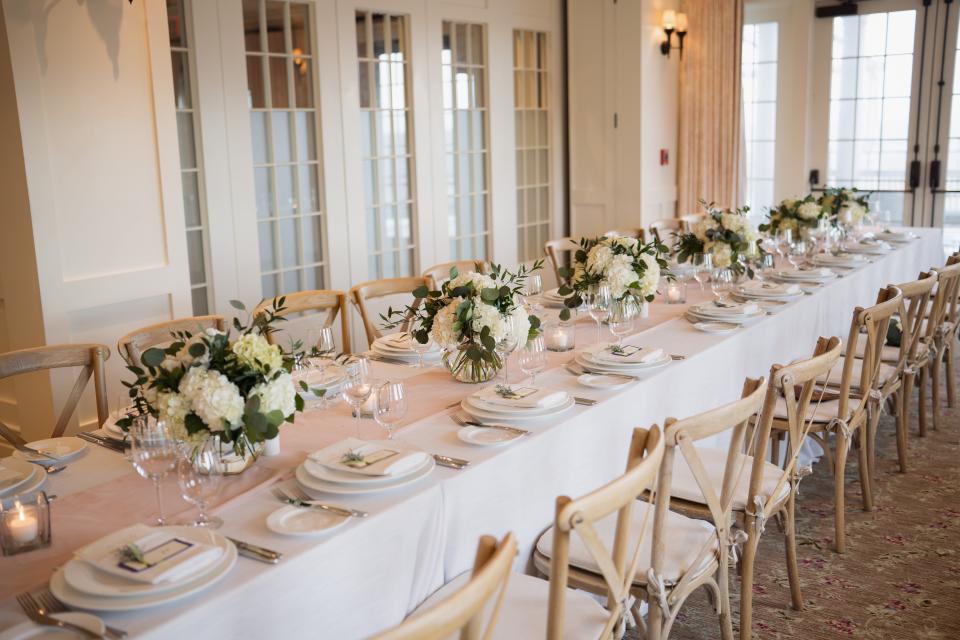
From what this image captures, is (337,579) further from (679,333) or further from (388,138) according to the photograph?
(388,138)

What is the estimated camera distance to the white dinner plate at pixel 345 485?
203 cm

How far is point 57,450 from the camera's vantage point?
7.91ft

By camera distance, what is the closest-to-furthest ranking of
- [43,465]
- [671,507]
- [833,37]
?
[43,465] → [671,507] → [833,37]

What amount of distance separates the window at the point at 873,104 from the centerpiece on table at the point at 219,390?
22.0ft

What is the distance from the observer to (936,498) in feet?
12.9

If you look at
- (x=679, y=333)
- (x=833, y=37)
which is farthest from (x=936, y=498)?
(x=833, y=37)

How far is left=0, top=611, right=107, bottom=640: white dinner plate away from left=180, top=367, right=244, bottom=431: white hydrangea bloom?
54 cm

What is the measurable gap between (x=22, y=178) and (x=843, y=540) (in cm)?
359

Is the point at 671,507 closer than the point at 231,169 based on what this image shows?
Yes

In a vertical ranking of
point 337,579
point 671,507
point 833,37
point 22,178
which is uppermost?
point 833,37

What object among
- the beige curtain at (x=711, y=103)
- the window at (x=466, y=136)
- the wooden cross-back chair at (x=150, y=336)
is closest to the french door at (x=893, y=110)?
the beige curtain at (x=711, y=103)

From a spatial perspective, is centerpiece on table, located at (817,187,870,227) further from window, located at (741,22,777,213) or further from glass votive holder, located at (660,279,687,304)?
window, located at (741,22,777,213)

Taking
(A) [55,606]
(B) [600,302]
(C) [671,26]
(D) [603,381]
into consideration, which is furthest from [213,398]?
(C) [671,26]

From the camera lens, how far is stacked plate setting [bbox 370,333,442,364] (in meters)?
3.24
